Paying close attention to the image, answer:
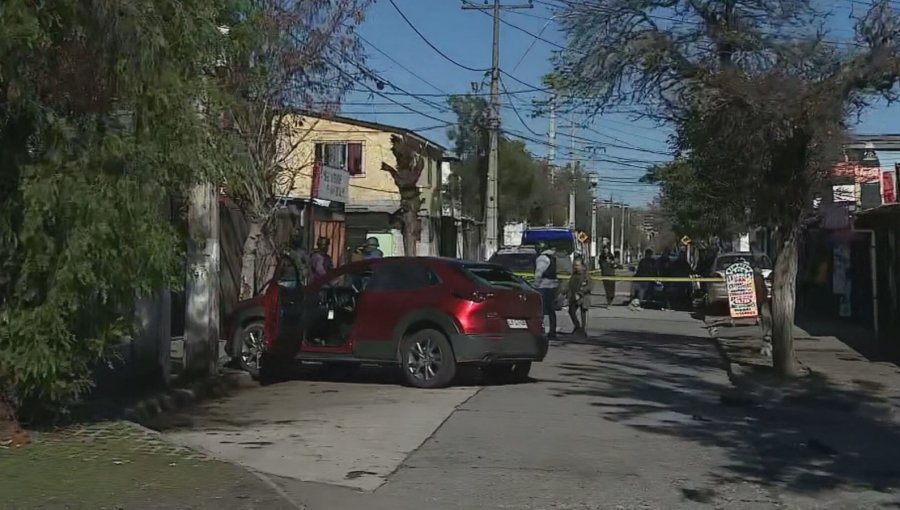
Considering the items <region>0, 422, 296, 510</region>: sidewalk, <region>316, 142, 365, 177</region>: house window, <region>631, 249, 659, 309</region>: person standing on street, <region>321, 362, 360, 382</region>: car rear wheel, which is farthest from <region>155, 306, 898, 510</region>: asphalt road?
<region>316, 142, 365, 177</region>: house window

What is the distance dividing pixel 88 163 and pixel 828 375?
11.5m

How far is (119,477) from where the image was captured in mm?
8258

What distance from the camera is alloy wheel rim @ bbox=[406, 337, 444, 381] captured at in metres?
14.6

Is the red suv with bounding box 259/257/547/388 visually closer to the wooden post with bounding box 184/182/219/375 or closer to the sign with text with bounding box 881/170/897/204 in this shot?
the wooden post with bounding box 184/182/219/375

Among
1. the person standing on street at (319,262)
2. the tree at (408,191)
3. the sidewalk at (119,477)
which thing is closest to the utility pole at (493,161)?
the tree at (408,191)

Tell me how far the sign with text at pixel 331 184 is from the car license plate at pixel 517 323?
1021cm

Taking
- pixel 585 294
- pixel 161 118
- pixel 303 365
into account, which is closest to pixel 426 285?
pixel 303 365

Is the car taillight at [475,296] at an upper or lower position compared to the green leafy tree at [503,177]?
lower

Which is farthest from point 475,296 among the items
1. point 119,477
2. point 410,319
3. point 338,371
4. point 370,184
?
point 370,184

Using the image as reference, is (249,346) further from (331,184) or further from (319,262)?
(331,184)

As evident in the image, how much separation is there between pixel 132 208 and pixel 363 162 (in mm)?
35760

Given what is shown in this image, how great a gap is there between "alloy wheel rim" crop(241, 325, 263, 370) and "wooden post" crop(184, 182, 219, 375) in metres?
1.08

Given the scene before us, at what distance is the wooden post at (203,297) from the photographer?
13992mm

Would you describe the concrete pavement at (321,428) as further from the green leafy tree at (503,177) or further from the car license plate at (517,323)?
the green leafy tree at (503,177)
